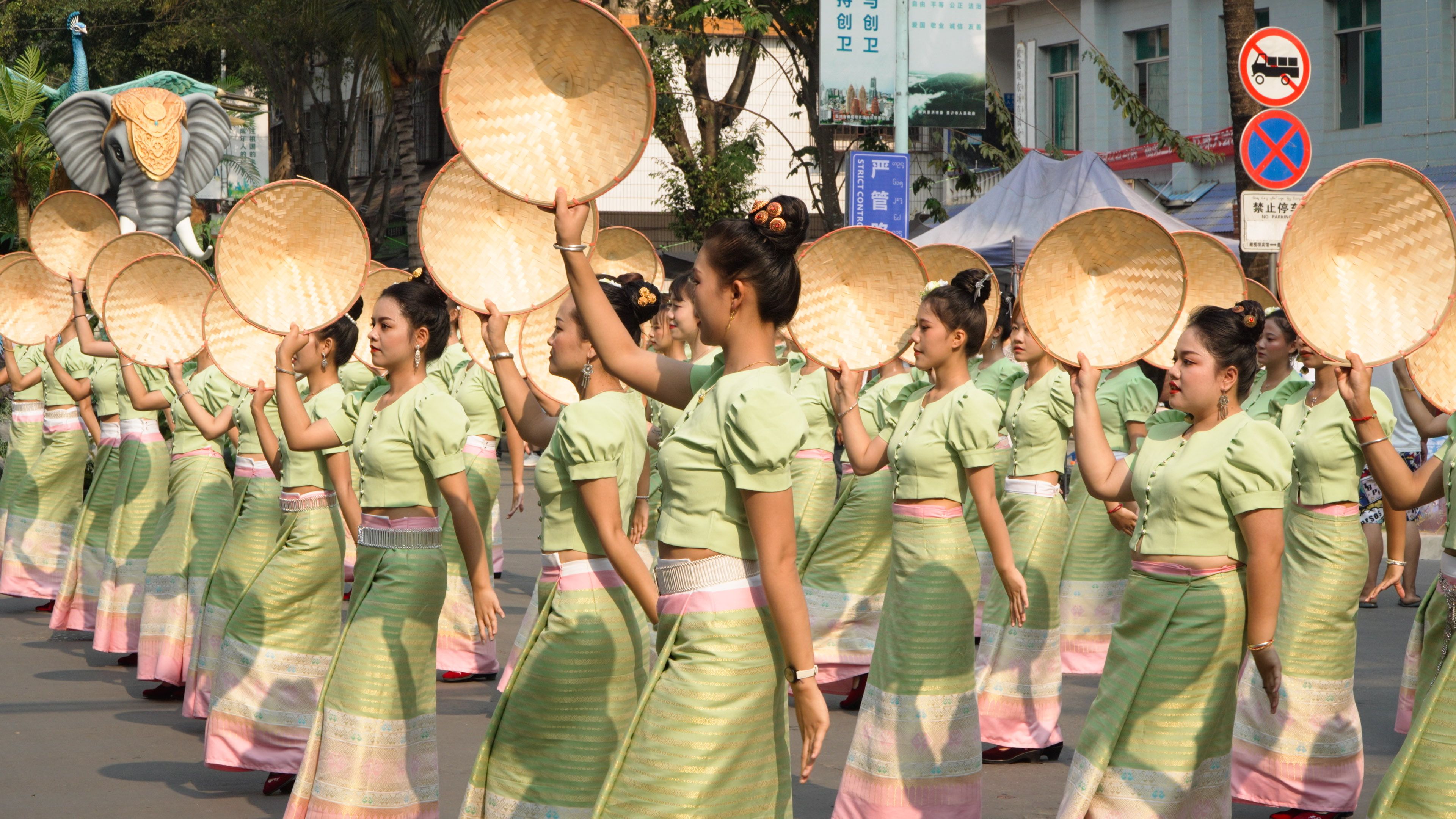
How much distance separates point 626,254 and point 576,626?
5178mm

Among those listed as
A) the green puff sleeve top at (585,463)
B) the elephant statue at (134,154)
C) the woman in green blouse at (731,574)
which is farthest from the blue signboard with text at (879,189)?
the woman in green blouse at (731,574)

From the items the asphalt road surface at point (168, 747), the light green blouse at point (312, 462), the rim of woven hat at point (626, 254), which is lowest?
the asphalt road surface at point (168, 747)

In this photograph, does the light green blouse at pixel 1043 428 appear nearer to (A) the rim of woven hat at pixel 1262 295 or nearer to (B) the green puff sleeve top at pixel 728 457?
(A) the rim of woven hat at pixel 1262 295

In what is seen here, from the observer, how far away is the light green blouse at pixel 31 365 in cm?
1038

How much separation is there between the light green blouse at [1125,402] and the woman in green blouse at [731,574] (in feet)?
15.1

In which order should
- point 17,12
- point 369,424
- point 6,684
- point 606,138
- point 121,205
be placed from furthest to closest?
point 17,12 → point 121,205 → point 6,684 → point 369,424 → point 606,138

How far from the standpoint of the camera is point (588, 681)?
4.16 metres

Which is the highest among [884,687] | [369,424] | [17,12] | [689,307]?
[17,12]

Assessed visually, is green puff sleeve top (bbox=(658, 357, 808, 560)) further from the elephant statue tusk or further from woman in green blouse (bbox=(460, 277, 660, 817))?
the elephant statue tusk

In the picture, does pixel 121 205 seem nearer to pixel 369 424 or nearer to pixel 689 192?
pixel 689 192

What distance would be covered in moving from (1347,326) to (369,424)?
9.76 ft

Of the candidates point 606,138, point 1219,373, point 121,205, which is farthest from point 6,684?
point 121,205

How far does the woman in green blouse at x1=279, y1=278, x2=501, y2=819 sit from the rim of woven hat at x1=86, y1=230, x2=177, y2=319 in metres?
3.55

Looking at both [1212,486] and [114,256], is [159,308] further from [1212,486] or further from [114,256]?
[1212,486]
